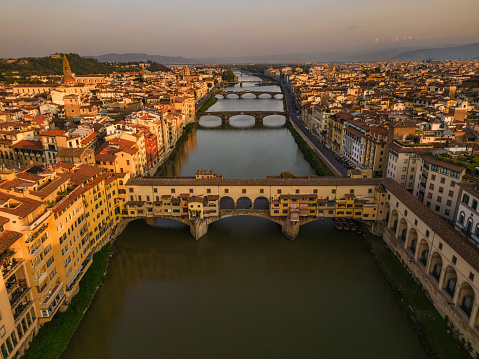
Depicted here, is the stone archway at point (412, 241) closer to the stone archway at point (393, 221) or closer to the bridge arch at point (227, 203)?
the stone archway at point (393, 221)

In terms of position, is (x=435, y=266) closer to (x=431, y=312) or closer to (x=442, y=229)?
(x=442, y=229)

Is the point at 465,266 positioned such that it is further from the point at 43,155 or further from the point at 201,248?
the point at 43,155

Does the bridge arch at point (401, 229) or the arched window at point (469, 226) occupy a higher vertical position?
the arched window at point (469, 226)

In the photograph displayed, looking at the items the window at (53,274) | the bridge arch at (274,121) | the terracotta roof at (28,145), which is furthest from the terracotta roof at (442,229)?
the bridge arch at (274,121)

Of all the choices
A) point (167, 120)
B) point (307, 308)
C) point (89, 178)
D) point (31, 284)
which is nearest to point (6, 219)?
point (31, 284)

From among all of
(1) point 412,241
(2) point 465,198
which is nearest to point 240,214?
(1) point 412,241

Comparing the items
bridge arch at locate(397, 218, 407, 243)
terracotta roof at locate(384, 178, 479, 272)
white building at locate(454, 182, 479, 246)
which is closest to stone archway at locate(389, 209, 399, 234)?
bridge arch at locate(397, 218, 407, 243)

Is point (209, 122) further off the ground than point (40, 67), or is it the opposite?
point (40, 67)

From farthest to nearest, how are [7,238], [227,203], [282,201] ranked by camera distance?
[227,203] → [282,201] → [7,238]
